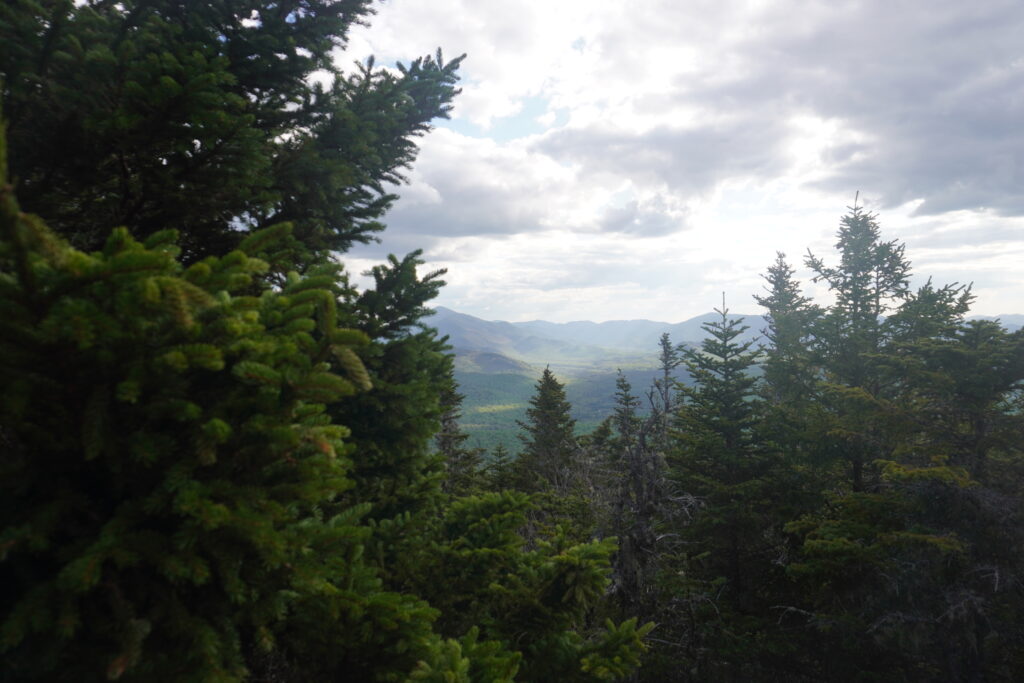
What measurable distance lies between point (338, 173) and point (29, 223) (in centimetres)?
437

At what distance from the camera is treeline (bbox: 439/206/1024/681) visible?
10.7m

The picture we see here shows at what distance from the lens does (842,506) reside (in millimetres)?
13766

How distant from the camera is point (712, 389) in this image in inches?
698

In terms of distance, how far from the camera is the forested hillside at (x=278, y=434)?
215 cm

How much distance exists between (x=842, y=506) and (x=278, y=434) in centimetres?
1639

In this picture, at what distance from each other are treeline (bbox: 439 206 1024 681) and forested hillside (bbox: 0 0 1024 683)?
13 cm

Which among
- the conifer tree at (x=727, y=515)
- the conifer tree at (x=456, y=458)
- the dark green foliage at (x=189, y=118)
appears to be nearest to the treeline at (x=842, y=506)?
the conifer tree at (x=727, y=515)

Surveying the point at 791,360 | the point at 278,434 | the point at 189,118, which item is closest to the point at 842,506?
the point at 791,360

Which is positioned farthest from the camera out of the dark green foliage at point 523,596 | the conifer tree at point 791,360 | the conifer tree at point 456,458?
the conifer tree at point 456,458

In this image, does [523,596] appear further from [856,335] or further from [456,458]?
[456,458]

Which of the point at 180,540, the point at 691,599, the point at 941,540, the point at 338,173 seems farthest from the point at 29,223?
the point at 941,540

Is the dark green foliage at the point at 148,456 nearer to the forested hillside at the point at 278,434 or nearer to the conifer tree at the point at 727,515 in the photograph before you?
the forested hillside at the point at 278,434

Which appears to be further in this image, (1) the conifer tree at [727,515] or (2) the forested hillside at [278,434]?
(1) the conifer tree at [727,515]

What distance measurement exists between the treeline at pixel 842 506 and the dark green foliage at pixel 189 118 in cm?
578
